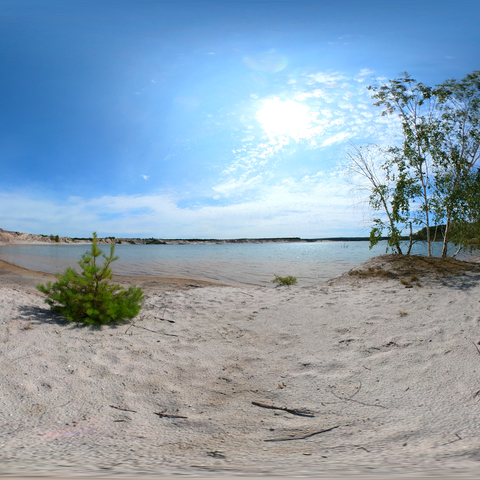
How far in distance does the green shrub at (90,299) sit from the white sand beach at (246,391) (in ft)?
0.85

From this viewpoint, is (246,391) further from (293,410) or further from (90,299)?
(90,299)

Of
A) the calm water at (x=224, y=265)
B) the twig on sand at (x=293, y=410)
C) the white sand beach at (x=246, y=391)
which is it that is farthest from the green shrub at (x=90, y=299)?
the calm water at (x=224, y=265)

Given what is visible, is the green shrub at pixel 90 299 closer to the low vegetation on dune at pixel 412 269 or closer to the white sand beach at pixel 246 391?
the white sand beach at pixel 246 391

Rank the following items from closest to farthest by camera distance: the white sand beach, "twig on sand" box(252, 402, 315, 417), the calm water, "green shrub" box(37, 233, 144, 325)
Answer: the white sand beach
"twig on sand" box(252, 402, 315, 417)
"green shrub" box(37, 233, 144, 325)
the calm water

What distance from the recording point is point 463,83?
9.61m

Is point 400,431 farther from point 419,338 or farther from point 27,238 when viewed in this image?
point 27,238

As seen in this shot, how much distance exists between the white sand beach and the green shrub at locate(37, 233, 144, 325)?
0.26 metres

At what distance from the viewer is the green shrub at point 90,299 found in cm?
524

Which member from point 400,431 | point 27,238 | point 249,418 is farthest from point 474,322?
point 27,238

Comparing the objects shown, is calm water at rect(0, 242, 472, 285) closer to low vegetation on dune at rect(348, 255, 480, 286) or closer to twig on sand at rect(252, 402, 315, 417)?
low vegetation on dune at rect(348, 255, 480, 286)

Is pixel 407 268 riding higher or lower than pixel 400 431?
higher

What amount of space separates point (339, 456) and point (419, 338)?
10.6ft

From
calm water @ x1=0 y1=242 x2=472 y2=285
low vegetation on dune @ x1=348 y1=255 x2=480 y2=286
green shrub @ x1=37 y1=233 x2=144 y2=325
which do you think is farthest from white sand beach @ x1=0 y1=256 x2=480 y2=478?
calm water @ x1=0 y1=242 x2=472 y2=285

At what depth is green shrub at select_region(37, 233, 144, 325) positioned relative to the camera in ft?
17.2
